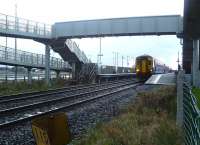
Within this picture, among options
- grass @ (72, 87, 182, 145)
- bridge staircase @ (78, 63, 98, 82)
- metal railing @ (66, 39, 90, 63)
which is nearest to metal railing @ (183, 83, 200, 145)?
grass @ (72, 87, 182, 145)

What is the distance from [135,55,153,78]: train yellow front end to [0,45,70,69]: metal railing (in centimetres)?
917

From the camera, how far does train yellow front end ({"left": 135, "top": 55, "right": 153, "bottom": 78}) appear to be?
1891 inches

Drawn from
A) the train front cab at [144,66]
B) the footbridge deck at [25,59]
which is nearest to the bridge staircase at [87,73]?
the footbridge deck at [25,59]

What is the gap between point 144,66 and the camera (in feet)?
158

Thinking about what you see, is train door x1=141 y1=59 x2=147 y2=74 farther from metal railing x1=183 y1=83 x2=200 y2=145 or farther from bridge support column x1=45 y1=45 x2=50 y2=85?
metal railing x1=183 y1=83 x2=200 y2=145

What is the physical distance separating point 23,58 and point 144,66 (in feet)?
48.6

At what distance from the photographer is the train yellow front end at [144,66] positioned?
158ft

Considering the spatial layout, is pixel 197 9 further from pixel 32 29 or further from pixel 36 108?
pixel 32 29

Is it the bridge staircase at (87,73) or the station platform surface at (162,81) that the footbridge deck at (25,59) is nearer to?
the bridge staircase at (87,73)

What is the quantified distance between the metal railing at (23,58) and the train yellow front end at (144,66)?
9167mm

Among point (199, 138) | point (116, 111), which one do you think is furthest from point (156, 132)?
point (116, 111)

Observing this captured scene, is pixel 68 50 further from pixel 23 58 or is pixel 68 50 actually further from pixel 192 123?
pixel 192 123

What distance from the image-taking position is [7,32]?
36.0m

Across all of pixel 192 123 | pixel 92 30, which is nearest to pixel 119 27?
pixel 92 30
